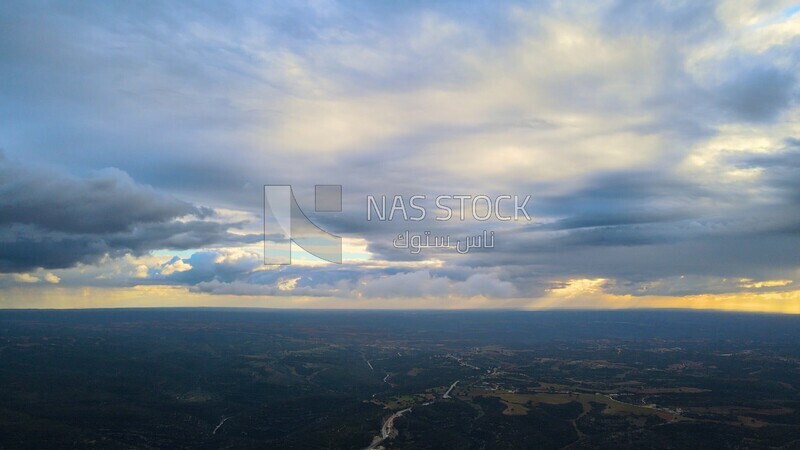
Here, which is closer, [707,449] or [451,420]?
[707,449]

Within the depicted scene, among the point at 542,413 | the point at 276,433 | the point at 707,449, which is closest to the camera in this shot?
the point at 707,449

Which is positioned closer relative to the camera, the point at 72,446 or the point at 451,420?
the point at 72,446

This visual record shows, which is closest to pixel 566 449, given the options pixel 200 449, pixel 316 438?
pixel 316 438

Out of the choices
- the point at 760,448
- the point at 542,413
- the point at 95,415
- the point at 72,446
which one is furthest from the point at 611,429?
the point at 95,415

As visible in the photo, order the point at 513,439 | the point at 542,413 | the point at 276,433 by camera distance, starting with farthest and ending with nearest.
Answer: the point at 542,413 < the point at 276,433 < the point at 513,439

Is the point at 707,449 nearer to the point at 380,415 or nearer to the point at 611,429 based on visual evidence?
the point at 611,429

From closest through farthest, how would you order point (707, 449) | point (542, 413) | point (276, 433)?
1. point (707, 449)
2. point (276, 433)
3. point (542, 413)

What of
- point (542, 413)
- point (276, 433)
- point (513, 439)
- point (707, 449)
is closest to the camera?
point (707, 449)

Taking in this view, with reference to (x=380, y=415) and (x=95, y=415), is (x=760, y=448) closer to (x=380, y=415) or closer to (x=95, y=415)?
(x=380, y=415)
